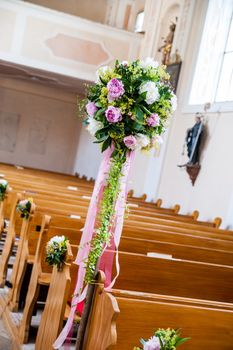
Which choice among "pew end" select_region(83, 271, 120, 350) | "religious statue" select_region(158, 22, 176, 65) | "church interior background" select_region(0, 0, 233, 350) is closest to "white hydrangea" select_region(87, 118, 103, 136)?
"pew end" select_region(83, 271, 120, 350)

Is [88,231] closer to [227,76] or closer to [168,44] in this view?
[227,76]

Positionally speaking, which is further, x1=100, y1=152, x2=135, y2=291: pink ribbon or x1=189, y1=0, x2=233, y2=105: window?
x1=189, y1=0, x2=233, y2=105: window

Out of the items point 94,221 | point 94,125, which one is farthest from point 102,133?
point 94,221

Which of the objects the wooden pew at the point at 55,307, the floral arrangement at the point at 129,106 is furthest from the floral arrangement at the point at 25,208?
the floral arrangement at the point at 129,106

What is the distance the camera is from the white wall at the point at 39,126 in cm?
1523

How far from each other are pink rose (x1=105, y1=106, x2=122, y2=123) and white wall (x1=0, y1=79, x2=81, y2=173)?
493 inches

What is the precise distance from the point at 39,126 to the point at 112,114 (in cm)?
1272

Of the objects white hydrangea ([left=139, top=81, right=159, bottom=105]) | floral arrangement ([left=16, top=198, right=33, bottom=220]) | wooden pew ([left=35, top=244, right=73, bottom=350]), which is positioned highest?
white hydrangea ([left=139, top=81, right=159, bottom=105])

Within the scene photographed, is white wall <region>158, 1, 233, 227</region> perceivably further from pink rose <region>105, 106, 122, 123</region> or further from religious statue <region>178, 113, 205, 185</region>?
pink rose <region>105, 106, 122, 123</region>

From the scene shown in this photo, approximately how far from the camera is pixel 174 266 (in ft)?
13.2

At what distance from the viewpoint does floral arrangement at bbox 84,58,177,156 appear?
3061mm

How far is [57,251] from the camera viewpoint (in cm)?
375

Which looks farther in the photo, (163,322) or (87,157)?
(87,157)

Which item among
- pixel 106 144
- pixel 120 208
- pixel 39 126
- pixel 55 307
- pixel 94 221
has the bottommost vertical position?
pixel 55 307
